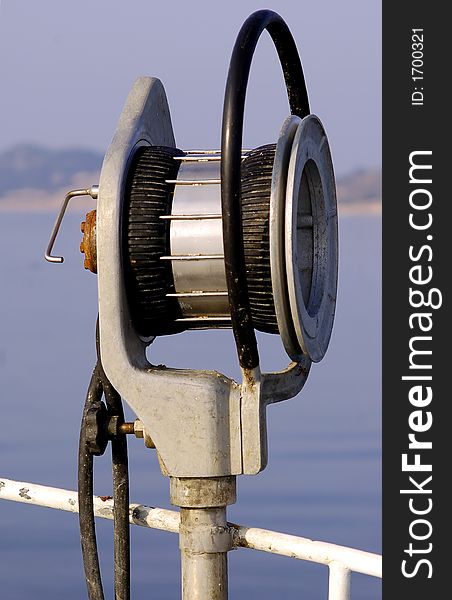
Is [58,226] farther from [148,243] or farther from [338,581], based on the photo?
[338,581]

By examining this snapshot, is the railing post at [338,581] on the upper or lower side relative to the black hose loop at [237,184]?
lower

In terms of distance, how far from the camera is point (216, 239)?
2.38 m

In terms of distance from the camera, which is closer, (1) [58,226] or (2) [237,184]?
(2) [237,184]

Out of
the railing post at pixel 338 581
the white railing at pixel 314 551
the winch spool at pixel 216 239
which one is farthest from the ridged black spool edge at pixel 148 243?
the railing post at pixel 338 581

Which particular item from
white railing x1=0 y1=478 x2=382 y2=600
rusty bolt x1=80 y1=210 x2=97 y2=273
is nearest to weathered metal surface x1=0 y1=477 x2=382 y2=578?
white railing x1=0 y1=478 x2=382 y2=600

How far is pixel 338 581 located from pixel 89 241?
0.70 metres

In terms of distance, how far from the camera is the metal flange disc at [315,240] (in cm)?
242

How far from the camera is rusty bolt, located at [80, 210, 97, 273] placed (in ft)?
8.05

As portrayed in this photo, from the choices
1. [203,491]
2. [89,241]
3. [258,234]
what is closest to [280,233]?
[258,234]

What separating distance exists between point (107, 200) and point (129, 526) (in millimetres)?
590

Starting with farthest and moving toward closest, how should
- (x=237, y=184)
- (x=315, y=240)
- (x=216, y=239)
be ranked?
(x=315, y=240) < (x=216, y=239) < (x=237, y=184)

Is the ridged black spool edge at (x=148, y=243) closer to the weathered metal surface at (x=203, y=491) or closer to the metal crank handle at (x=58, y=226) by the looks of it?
the metal crank handle at (x=58, y=226)

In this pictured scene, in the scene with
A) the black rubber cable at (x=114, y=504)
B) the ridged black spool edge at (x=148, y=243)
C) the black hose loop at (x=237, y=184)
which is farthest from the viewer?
the black rubber cable at (x=114, y=504)

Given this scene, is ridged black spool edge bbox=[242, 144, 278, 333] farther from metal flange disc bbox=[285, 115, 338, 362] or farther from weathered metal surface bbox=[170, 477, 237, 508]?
weathered metal surface bbox=[170, 477, 237, 508]
